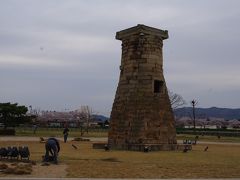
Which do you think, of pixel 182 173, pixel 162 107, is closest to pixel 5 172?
pixel 182 173

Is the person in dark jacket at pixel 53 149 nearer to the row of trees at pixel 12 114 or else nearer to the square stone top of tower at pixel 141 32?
the square stone top of tower at pixel 141 32

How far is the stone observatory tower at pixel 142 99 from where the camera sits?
27.5m

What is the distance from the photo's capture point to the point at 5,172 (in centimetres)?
1404

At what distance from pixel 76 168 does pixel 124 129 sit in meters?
12.3

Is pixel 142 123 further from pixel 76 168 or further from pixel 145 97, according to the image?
pixel 76 168

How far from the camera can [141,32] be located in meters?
28.1

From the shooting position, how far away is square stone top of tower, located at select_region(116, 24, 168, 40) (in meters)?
28.1

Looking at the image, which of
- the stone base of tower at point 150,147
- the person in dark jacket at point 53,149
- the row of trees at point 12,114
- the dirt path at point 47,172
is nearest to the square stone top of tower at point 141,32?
the stone base of tower at point 150,147

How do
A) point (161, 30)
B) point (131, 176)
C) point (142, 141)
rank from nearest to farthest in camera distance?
point (131, 176)
point (142, 141)
point (161, 30)

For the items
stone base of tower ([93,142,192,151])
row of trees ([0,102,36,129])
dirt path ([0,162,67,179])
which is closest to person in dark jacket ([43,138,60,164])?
dirt path ([0,162,67,179])

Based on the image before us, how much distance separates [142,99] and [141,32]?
430cm

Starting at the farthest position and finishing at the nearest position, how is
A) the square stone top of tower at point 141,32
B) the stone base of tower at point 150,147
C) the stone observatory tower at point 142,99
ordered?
the square stone top of tower at point 141,32
the stone observatory tower at point 142,99
the stone base of tower at point 150,147

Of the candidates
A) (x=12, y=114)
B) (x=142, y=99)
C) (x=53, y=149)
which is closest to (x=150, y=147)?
(x=142, y=99)

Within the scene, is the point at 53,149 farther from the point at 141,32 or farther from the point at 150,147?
the point at 141,32
